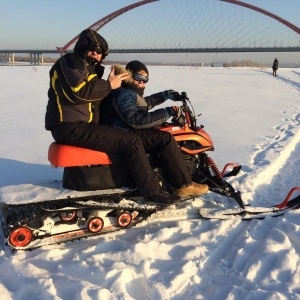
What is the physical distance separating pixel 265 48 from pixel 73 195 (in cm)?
6084

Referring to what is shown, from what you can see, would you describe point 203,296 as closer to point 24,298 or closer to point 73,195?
point 24,298

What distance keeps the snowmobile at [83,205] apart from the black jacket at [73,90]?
0.96ft

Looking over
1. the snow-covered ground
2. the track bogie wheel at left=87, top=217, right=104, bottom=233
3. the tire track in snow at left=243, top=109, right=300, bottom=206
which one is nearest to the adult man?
the snow-covered ground

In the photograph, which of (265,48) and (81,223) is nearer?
(81,223)

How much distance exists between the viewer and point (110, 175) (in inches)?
133

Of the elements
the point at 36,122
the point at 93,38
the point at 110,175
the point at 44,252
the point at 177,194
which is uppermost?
the point at 93,38

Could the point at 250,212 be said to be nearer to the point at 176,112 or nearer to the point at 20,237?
the point at 176,112

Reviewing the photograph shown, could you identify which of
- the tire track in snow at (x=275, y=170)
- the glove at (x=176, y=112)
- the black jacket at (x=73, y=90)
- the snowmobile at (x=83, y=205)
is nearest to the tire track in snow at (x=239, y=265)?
the snowmobile at (x=83, y=205)

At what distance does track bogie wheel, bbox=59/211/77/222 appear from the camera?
10.5ft

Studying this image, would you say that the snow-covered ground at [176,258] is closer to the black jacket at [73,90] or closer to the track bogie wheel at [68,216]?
the track bogie wheel at [68,216]

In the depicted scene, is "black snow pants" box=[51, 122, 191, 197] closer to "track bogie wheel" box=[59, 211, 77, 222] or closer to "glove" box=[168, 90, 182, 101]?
"glove" box=[168, 90, 182, 101]

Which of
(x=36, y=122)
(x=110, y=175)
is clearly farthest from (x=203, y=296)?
(x=36, y=122)

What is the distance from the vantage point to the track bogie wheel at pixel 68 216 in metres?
3.20

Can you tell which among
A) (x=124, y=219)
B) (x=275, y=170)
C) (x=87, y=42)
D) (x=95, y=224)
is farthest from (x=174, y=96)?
(x=275, y=170)
